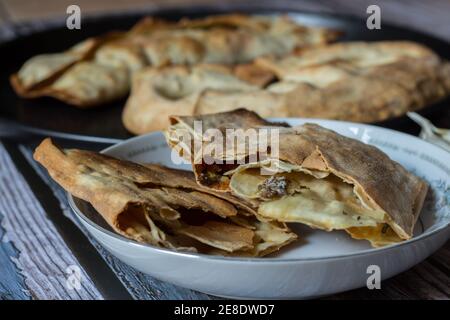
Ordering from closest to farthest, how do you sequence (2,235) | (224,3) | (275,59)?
(2,235), (275,59), (224,3)

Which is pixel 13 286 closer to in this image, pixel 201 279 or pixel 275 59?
pixel 201 279

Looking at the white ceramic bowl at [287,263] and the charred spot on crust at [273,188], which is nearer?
the white ceramic bowl at [287,263]

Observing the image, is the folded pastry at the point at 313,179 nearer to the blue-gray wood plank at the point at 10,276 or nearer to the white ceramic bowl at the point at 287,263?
the white ceramic bowl at the point at 287,263

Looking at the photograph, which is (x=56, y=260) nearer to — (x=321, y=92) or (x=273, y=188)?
(x=273, y=188)

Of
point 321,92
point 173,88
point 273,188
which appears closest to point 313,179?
point 273,188
